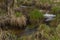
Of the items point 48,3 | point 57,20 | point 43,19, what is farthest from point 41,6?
point 57,20

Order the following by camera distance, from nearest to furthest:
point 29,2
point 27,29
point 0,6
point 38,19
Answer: point 27,29, point 38,19, point 0,6, point 29,2

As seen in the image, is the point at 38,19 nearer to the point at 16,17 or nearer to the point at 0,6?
the point at 16,17

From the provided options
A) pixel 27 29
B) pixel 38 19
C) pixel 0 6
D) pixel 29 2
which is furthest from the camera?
pixel 29 2

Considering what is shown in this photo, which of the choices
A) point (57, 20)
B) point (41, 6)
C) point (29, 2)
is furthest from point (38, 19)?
point (29, 2)

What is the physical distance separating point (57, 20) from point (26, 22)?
1.67 m

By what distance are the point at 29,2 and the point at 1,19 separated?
6.87 metres

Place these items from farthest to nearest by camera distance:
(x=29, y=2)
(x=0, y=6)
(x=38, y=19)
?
(x=29, y=2), (x=0, y=6), (x=38, y=19)

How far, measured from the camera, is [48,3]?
Result: 1608 cm

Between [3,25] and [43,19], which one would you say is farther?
[43,19]

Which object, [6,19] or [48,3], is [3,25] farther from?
[48,3]

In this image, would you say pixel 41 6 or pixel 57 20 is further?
pixel 41 6

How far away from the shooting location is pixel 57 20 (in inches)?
447

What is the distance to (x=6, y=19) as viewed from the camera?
1149 cm

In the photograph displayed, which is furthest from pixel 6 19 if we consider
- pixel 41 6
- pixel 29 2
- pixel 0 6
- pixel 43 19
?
pixel 29 2
